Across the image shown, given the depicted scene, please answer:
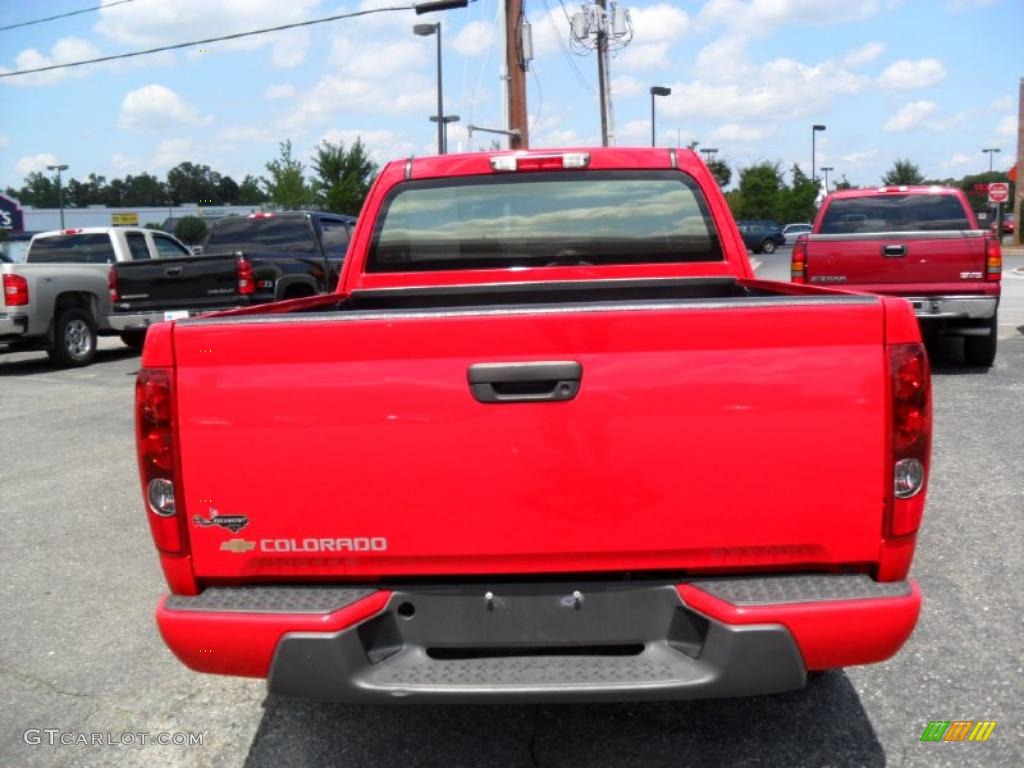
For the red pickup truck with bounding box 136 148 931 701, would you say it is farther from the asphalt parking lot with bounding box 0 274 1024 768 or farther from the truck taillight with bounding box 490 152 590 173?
the truck taillight with bounding box 490 152 590 173

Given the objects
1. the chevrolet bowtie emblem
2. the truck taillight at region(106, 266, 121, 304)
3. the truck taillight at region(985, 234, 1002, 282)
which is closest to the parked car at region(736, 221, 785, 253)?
the truck taillight at region(985, 234, 1002, 282)

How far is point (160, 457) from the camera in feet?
8.58

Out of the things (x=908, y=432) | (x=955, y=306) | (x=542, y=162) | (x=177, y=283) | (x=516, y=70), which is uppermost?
(x=516, y=70)

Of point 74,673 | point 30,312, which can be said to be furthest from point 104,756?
point 30,312

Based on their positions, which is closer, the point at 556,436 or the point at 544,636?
the point at 556,436

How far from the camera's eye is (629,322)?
2.48 m

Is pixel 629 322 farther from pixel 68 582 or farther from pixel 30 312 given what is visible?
pixel 30 312

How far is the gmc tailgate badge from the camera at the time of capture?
2.60 meters

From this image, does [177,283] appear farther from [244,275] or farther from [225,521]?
[225,521]

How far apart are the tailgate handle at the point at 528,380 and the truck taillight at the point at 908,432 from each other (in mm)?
800

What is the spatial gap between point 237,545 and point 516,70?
21.1m

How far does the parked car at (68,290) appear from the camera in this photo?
12.7m

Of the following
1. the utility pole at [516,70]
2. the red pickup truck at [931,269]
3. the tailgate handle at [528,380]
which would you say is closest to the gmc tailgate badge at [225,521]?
the tailgate handle at [528,380]

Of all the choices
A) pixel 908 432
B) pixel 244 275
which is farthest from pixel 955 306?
pixel 908 432
